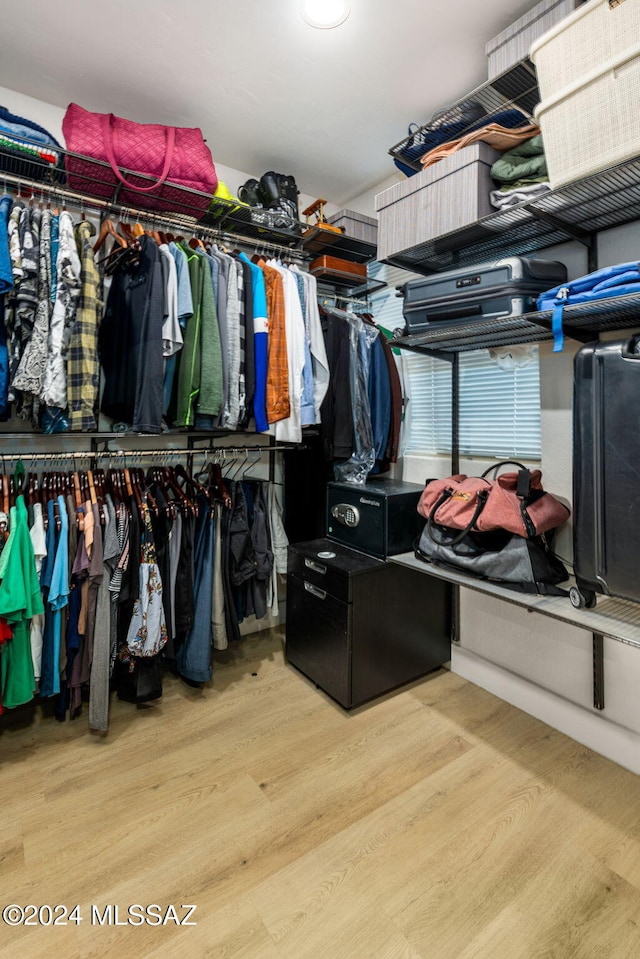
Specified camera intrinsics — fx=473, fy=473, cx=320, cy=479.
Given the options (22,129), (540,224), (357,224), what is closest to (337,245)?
(357,224)

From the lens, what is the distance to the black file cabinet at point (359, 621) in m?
2.05

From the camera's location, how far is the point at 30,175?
198 cm

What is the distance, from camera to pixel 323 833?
58.2 inches

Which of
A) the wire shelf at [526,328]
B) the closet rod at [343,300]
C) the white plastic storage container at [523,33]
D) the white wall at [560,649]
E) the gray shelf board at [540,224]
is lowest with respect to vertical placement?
the white wall at [560,649]

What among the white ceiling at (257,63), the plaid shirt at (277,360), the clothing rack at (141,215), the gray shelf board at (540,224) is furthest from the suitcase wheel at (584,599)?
the clothing rack at (141,215)

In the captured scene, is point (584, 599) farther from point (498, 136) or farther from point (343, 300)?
point (343, 300)

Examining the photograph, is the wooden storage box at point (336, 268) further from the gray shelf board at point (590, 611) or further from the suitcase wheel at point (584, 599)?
the suitcase wheel at point (584, 599)

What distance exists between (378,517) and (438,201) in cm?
Result: 132

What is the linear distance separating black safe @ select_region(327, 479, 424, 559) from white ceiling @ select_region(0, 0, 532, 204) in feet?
5.84

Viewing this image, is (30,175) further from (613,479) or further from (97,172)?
(613,479)

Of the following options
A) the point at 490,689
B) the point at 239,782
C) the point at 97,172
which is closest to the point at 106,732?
the point at 239,782

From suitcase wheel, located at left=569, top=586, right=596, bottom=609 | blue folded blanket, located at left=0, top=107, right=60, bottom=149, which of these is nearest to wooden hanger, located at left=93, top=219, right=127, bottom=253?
blue folded blanket, located at left=0, top=107, right=60, bottom=149

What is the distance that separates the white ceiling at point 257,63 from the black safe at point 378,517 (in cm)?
178

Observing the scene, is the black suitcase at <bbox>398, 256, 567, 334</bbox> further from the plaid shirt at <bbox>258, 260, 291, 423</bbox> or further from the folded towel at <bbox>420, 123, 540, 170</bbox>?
the plaid shirt at <bbox>258, 260, 291, 423</bbox>
